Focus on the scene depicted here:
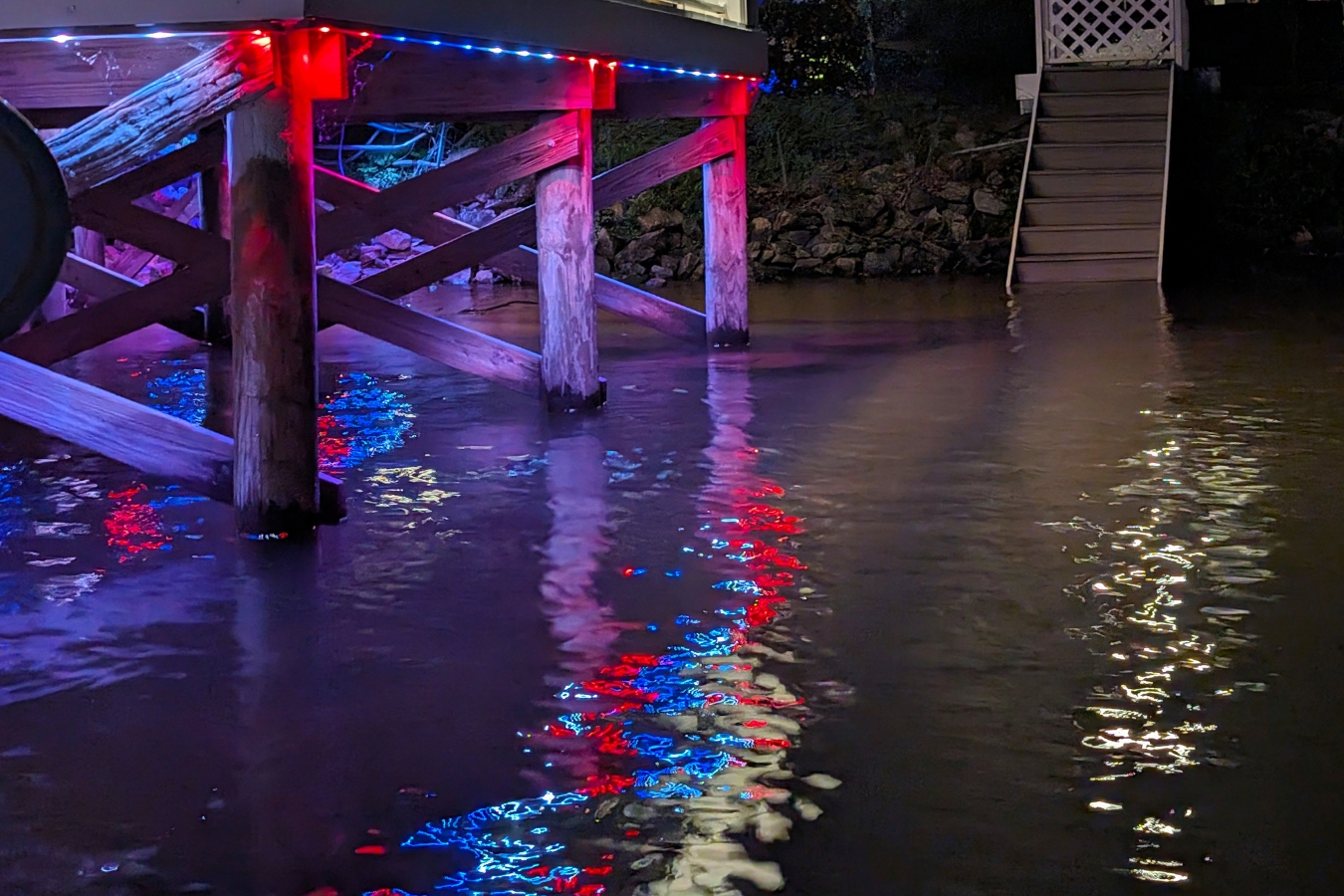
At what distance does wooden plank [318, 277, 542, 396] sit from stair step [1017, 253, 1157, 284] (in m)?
8.17

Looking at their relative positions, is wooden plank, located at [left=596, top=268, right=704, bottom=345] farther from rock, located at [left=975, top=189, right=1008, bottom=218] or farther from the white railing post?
the white railing post

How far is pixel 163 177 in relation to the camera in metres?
9.39

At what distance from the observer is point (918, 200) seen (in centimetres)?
1862

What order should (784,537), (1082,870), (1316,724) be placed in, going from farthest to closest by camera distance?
1. (784,537)
2. (1316,724)
3. (1082,870)


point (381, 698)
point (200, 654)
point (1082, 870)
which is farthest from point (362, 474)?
point (1082, 870)

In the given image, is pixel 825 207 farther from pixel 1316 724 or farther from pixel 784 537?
pixel 1316 724

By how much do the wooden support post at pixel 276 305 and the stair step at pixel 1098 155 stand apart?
39.9 ft

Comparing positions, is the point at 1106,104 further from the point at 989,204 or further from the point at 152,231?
the point at 152,231

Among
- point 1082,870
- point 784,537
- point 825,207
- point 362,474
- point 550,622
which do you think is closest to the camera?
point 1082,870

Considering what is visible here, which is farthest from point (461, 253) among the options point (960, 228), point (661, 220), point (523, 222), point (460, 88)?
point (960, 228)

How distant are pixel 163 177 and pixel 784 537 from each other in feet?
17.1

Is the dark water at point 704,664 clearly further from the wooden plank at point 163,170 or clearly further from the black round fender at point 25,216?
the wooden plank at point 163,170

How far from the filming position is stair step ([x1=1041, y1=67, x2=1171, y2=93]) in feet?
58.2

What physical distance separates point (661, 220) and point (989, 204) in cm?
352
